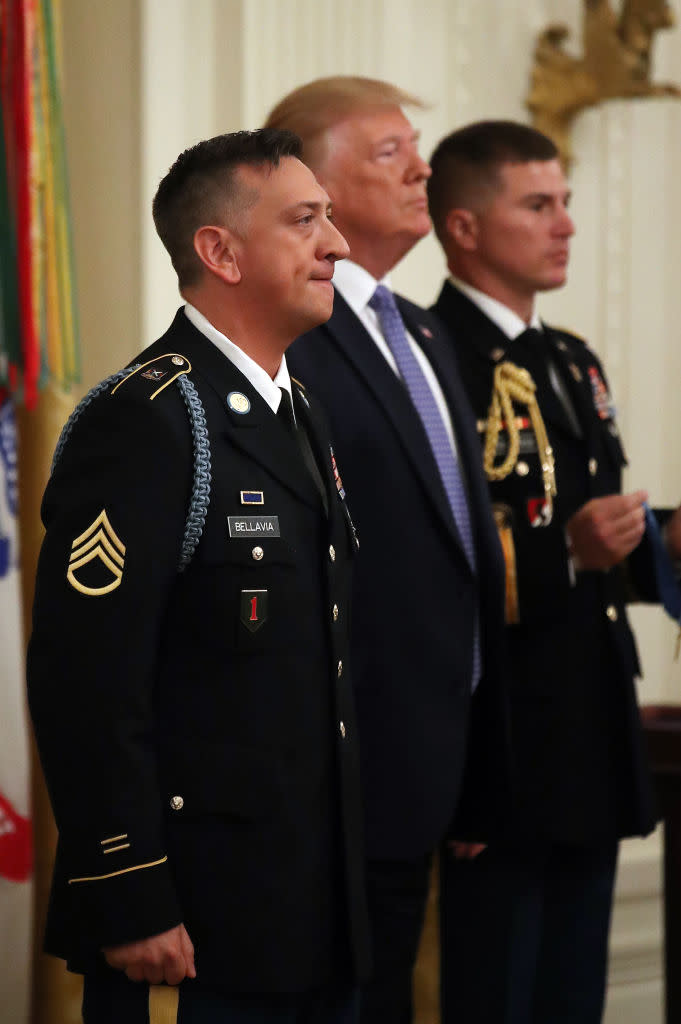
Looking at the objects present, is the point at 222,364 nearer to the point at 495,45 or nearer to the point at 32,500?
the point at 32,500

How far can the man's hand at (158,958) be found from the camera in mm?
1252

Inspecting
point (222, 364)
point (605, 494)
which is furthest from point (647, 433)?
point (222, 364)

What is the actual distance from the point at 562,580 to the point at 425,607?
35 cm

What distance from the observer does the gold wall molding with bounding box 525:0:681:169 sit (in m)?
3.30

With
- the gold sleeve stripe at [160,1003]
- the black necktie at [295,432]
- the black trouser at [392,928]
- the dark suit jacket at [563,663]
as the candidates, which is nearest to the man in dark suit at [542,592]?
the dark suit jacket at [563,663]

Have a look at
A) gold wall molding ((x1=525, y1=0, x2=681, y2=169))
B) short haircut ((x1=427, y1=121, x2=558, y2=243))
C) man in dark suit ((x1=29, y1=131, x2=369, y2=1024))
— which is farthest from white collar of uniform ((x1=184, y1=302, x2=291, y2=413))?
gold wall molding ((x1=525, y1=0, x2=681, y2=169))

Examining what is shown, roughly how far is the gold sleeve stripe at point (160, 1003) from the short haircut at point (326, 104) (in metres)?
1.14

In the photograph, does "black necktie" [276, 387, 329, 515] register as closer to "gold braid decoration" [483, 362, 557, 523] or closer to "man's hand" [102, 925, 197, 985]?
"man's hand" [102, 925, 197, 985]

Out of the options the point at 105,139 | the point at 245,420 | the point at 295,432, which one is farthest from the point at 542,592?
the point at 105,139

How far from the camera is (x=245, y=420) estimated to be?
141 centimetres

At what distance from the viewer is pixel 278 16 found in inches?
112

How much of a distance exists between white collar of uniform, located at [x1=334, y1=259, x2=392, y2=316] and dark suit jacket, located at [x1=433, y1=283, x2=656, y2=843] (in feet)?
1.03

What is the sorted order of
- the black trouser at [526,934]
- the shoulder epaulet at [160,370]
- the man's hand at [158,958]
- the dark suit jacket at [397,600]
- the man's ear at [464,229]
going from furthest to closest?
the man's ear at [464,229]
the black trouser at [526,934]
the dark suit jacket at [397,600]
the shoulder epaulet at [160,370]
the man's hand at [158,958]

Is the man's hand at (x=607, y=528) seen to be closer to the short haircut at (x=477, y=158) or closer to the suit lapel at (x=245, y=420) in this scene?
the short haircut at (x=477, y=158)
